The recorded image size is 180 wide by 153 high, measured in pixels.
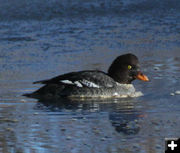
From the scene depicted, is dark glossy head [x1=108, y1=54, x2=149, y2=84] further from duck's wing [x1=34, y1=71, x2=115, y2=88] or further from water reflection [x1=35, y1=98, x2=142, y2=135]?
water reflection [x1=35, y1=98, x2=142, y2=135]

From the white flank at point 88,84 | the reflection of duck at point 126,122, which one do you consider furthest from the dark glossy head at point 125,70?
the reflection of duck at point 126,122

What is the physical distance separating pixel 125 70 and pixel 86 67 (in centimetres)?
172

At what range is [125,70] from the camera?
10.0 m

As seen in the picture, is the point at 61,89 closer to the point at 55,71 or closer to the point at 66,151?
the point at 55,71

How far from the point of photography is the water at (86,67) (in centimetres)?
684

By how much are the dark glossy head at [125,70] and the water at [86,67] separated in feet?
1.05

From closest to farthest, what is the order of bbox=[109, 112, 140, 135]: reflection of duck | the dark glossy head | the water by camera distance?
the water → bbox=[109, 112, 140, 135]: reflection of duck → the dark glossy head

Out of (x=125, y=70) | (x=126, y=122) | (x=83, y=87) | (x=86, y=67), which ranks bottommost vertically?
(x=126, y=122)

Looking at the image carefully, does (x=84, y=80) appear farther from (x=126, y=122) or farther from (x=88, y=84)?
(x=126, y=122)

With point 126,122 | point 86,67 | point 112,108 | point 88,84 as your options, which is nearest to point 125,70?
point 88,84

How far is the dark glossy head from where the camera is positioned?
393 inches

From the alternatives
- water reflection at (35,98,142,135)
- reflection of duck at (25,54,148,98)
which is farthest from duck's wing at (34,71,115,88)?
water reflection at (35,98,142,135)

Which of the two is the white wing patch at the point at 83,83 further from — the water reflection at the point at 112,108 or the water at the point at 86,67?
the water at the point at 86,67

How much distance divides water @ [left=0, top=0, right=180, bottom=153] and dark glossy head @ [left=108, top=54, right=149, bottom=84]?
0.32m
